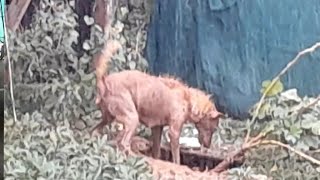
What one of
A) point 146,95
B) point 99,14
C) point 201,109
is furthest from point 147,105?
point 99,14

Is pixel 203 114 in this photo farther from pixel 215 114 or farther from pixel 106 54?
pixel 106 54

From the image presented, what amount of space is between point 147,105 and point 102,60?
153 mm

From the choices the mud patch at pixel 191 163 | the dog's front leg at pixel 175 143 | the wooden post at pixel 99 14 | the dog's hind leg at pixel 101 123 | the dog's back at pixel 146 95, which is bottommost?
the mud patch at pixel 191 163

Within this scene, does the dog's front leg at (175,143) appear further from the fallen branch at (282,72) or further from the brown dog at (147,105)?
the fallen branch at (282,72)

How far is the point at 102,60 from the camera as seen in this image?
1.80 m

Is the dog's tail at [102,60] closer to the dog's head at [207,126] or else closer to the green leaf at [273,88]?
the dog's head at [207,126]

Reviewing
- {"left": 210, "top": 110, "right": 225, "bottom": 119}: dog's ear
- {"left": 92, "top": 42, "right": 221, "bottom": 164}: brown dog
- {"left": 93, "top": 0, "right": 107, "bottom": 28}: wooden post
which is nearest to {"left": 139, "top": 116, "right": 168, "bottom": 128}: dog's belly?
{"left": 92, "top": 42, "right": 221, "bottom": 164}: brown dog

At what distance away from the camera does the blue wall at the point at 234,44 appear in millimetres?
1761

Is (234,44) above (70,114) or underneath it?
above

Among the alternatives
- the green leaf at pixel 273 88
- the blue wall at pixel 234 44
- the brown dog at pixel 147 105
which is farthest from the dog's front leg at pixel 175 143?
the green leaf at pixel 273 88

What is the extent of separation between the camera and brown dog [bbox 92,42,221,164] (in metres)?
1.79

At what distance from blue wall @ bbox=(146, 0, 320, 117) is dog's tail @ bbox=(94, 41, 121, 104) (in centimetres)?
8

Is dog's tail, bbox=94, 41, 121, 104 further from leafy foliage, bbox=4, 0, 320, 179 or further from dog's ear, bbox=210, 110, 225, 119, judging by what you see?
dog's ear, bbox=210, 110, 225, 119

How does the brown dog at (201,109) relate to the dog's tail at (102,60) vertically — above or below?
below
